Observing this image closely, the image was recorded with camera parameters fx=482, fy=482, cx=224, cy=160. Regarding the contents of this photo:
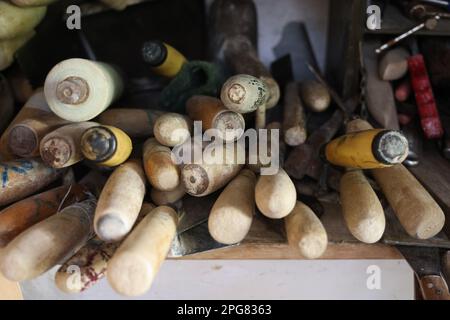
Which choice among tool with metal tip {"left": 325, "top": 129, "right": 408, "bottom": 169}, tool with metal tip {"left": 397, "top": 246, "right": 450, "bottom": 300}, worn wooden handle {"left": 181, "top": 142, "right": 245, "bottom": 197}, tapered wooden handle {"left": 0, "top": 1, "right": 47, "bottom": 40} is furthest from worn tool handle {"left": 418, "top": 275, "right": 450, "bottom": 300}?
tapered wooden handle {"left": 0, "top": 1, "right": 47, "bottom": 40}

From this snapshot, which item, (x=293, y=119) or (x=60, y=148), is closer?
(x=60, y=148)

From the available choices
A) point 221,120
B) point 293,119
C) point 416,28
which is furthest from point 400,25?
point 221,120

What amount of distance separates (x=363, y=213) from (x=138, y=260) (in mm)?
227

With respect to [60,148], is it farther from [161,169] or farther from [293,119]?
[293,119]

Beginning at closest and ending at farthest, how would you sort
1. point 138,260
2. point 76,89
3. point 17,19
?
point 138,260 → point 76,89 → point 17,19

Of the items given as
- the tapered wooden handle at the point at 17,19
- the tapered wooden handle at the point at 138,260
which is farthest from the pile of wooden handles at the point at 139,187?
the tapered wooden handle at the point at 17,19

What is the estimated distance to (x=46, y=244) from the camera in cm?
46

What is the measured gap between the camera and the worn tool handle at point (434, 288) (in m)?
0.52

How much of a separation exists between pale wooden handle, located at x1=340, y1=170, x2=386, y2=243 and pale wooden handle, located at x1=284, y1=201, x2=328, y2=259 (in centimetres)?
4

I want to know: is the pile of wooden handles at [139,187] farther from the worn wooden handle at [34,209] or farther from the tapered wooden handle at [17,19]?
the tapered wooden handle at [17,19]

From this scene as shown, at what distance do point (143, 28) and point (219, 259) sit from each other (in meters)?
0.44

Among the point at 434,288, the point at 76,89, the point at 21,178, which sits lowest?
the point at 434,288

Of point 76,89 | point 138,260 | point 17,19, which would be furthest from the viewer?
point 17,19
